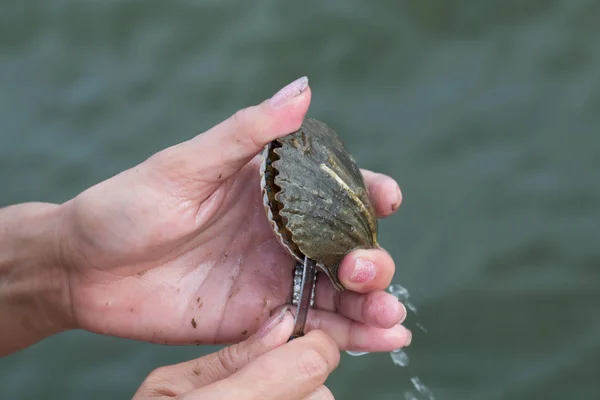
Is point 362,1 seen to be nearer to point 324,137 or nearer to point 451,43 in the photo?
point 451,43

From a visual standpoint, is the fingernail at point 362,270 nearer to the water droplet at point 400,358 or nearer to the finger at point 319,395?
the finger at point 319,395

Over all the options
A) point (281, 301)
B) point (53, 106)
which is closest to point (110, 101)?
point (53, 106)

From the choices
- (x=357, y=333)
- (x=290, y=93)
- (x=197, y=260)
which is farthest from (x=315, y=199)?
(x=197, y=260)

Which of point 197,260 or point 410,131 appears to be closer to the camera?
point 197,260

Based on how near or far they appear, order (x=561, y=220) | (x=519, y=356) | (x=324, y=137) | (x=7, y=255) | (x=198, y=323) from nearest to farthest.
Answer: (x=324, y=137) → (x=198, y=323) → (x=7, y=255) → (x=519, y=356) → (x=561, y=220)

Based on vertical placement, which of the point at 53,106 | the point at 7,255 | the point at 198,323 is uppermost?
the point at 53,106

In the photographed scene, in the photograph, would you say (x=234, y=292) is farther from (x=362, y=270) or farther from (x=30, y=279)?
(x=30, y=279)
